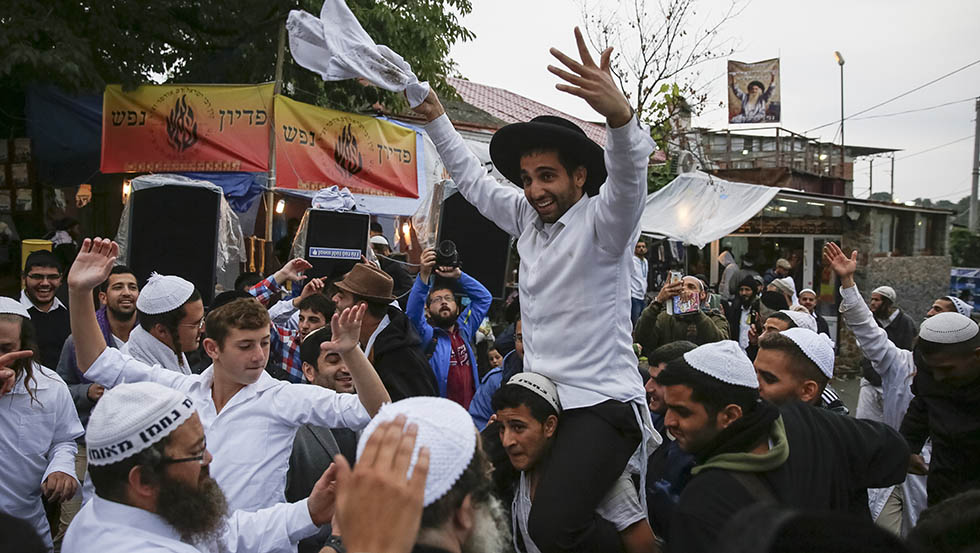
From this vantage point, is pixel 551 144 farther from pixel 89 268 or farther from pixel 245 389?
pixel 89 268

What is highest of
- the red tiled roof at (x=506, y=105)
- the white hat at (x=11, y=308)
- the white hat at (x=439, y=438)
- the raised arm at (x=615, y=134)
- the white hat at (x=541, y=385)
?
the red tiled roof at (x=506, y=105)

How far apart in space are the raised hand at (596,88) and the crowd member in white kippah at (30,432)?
2.80 meters

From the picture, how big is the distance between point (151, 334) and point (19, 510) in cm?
122

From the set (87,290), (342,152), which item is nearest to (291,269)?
(87,290)

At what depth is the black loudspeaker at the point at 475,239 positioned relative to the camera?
826cm

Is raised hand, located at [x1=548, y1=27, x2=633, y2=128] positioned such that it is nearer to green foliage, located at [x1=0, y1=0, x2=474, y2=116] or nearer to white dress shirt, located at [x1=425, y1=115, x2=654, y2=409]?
white dress shirt, located at [x1=425, y1=115, x2=654, y2=409]

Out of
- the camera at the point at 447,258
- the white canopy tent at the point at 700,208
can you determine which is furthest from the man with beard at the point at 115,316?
the white canopy tent at the point at 700,208

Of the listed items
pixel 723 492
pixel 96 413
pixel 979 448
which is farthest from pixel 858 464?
pixel 96 413

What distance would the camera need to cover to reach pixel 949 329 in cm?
400

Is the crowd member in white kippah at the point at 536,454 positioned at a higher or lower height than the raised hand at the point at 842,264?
lower

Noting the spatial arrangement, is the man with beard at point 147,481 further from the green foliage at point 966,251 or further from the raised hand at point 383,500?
the green foliage at point 966,251

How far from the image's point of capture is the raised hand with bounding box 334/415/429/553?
1.36 m

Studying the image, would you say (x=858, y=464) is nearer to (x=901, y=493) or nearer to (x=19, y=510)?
(x=901, y=493)

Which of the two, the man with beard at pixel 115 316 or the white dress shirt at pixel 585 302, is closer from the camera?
the white dress shirt at pixel 585 302
